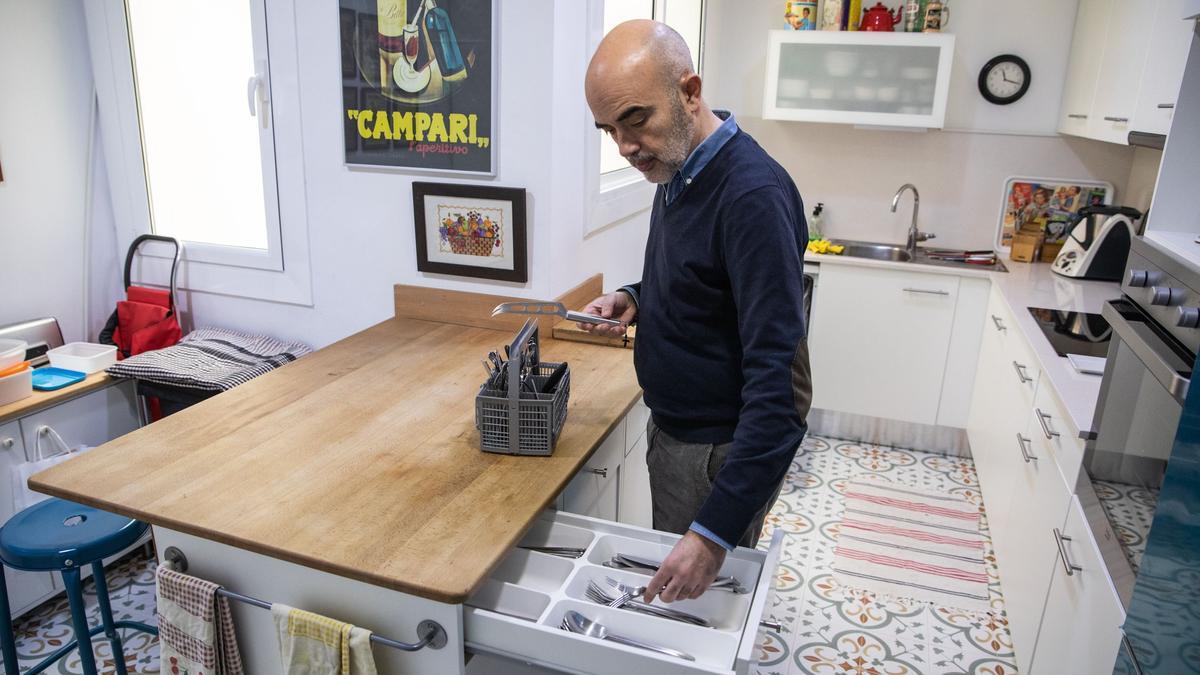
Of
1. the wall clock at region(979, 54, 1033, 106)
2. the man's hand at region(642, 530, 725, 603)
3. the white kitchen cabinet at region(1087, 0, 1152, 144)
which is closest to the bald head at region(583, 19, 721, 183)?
the man's hand at region(642, 530, 725, 603)

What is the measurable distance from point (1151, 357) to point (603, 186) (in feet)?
5.89

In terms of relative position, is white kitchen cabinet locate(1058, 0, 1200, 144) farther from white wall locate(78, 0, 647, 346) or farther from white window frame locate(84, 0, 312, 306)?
white window frame locate(84, 0, 312, 306)

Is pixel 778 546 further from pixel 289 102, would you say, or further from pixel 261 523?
pixel 289 102

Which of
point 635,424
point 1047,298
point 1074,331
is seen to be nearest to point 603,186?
point 635,424

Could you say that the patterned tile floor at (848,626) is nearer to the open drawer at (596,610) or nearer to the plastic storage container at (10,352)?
the open drawer at (596,610)

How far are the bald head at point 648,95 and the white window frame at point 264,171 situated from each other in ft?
4.73

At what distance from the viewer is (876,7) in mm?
3502

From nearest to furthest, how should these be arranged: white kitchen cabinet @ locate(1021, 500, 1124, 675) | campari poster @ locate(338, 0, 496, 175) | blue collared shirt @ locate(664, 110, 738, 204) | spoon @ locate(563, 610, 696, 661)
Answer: spoon @ locate(563, 610, 696, 661)
blue collared shirt @ locate(664, 110, 738, 204)
white kitchen cabinet @ locate(1021, 500, 1124, 675)
campari poster @ locate(338, 0, 496, 175)

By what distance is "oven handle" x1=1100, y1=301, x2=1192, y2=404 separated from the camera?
117 centimetres

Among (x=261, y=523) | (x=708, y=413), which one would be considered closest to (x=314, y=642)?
(x=261, y=523)

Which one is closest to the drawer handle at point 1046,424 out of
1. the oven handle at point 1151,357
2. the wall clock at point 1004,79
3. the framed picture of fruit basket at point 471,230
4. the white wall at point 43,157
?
the oven handle at point 1151,357

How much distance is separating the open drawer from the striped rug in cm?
141

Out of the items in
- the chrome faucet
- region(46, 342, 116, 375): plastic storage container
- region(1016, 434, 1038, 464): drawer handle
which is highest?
the chrome faucet

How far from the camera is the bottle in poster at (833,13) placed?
3.53 meters
